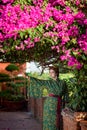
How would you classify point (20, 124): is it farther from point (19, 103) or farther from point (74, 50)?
point (74, 50)

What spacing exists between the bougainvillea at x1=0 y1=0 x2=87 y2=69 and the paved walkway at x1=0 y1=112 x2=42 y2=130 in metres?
6.08

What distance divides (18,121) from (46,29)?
24.6ft

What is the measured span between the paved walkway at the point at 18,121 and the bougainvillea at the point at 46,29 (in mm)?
6084

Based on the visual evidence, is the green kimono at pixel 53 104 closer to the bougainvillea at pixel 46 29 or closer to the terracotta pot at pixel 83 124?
the terracotta pot at pixel 83 124

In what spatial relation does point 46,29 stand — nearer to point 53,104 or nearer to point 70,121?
point 70,121

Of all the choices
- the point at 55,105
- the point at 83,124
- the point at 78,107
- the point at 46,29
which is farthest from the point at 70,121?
the point at 46,29

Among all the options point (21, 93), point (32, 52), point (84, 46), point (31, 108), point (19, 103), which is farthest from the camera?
point (21, 93)

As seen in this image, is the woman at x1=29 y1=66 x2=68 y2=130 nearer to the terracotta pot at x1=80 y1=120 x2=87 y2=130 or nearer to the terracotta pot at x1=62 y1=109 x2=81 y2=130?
the terracotta pot at x1=62 y1=109 x2=81 y2=130

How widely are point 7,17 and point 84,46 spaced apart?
1082 mm

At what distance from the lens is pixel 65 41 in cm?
440

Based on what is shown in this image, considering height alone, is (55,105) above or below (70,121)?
above

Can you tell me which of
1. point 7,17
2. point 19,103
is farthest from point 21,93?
point 7,17

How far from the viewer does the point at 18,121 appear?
37.8 feet

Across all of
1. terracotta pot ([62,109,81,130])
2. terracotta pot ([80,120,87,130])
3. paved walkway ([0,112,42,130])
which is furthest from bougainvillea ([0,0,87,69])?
paved walkway ([0,112,42,130])
